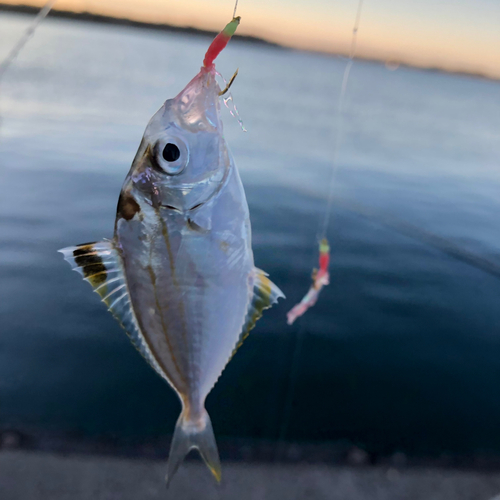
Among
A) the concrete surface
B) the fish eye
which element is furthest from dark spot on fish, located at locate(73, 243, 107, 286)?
the concrete surface

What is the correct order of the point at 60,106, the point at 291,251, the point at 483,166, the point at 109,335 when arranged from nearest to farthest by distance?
the point at 109,335, the point at 291,251, the point at 483,166, the point at 60,106

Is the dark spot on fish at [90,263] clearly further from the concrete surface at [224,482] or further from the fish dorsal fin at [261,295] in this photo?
the concrete surface at [224,482]

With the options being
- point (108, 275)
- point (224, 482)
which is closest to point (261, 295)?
point (108, 275)

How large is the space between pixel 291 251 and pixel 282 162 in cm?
507

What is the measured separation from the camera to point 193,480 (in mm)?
3135

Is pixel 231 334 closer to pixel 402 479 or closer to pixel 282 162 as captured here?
pixel 402 479

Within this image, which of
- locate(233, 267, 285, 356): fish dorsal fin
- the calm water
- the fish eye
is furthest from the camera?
the calm water

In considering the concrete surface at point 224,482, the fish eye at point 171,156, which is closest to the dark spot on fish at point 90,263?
the fish eye at point 171,156

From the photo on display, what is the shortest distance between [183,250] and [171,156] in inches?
10.7

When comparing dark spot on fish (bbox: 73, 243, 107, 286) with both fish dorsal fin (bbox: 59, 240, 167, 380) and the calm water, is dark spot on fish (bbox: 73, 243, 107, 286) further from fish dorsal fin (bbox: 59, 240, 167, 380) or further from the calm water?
the calm water

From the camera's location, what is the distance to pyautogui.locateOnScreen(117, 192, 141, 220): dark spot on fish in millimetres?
1111

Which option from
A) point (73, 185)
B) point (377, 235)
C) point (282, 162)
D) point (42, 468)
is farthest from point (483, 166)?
point (42, 468)

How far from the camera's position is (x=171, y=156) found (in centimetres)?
109

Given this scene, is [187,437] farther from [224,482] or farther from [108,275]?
[224,482]
